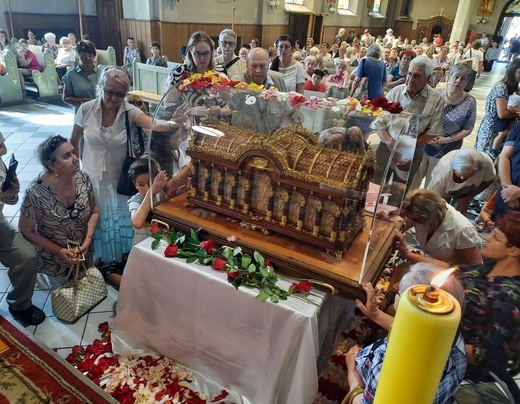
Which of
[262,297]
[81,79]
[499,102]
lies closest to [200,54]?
[81,79]

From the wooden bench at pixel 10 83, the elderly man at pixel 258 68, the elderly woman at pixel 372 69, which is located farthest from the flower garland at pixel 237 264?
the wooden bench at pixel 10 83

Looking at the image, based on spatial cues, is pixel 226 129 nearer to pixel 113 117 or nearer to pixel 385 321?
pixel 113 117

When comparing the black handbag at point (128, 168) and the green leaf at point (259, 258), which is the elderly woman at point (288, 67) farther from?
the green leaf at point (259, 258)

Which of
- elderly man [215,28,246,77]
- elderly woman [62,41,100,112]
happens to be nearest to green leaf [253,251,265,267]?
elderly man [215,28,246,77]

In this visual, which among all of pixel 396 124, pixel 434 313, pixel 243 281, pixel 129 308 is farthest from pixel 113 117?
pixel 434 313

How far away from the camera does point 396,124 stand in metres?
2.38

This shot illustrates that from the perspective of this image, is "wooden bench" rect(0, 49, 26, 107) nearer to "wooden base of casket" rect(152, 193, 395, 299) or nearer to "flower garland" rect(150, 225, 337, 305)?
"wooden base of casket" rect(152, 193, 395, 299)

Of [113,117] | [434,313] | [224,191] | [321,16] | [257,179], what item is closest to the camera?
[434,313]

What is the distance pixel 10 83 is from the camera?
31.0 ft

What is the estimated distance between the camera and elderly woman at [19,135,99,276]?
9.28ft

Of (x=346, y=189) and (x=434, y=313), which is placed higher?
(x=434, y=313)

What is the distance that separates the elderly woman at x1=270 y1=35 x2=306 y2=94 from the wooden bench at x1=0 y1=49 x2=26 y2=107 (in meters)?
7.53

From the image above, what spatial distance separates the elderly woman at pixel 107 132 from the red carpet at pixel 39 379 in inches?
44.9

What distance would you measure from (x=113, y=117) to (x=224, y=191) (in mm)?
1342
